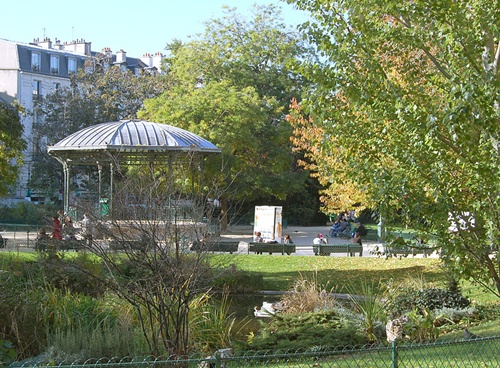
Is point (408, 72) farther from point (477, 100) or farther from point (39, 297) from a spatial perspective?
point (39, 297)

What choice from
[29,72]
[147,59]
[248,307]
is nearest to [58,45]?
[147,59]

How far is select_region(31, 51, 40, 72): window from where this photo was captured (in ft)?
218

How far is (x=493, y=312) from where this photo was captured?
13.4m

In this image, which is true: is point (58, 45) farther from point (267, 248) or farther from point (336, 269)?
point (336, 269)

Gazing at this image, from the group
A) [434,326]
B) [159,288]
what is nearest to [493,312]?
[434,326]

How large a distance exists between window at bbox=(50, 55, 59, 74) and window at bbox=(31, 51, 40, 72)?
146 cm

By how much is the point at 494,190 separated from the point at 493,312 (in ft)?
18.4

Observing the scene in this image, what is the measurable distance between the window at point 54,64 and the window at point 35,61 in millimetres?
1461

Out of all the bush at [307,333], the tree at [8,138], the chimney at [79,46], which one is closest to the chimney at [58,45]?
the chimney at [79,46]

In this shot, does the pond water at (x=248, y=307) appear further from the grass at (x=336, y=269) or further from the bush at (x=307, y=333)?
the bush at (x=307, y=333)

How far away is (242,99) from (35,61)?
120 feet

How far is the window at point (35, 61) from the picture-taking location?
6631cm

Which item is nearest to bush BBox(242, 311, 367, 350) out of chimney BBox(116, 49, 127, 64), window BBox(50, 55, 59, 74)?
window BBox(50, 55, 59, 74)

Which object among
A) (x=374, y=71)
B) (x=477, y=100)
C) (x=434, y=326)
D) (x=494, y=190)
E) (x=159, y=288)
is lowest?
(x=434, y=326)
